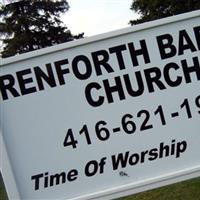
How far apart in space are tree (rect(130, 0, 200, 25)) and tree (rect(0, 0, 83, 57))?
5.28 m

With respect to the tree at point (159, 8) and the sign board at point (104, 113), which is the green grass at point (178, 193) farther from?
the tree at point (159, 8)

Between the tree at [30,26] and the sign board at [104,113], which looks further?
the tree at [30,26]

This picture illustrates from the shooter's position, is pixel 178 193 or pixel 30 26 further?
pixel 30 26

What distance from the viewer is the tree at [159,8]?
101 ft

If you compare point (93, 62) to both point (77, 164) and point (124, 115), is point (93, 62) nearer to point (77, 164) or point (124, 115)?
point (124, 115)

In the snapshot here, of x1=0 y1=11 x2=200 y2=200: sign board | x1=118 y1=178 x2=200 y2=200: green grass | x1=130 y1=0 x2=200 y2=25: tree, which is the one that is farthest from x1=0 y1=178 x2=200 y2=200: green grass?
x1=130 y1=0 x2=200 y2=25: tree

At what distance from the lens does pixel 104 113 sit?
2.77m

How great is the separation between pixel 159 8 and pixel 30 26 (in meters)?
8.99

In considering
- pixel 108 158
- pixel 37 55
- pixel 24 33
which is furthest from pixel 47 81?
pixel 24 33

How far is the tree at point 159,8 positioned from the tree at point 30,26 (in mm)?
5281

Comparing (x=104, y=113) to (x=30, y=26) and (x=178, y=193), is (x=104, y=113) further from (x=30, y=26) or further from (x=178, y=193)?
(x=30, y=26)

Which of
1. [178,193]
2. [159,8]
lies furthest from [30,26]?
[178,193]

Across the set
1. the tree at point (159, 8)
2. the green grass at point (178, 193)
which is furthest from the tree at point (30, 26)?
the green grass at point (178, 193)

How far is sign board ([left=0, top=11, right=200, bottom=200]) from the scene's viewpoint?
2730 millimetres
